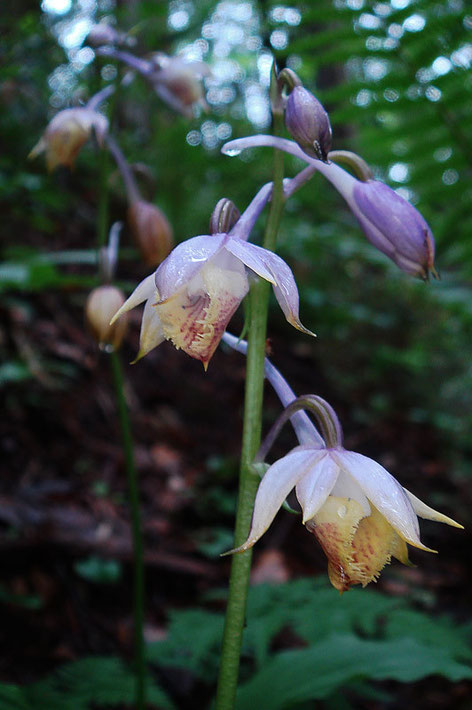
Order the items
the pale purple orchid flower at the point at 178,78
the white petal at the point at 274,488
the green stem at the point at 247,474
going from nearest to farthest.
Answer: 1. the white petal at the point at 274,488
2. the green stem at the point at 247,474
3. the pale purple orchid flower at the point at 178,78

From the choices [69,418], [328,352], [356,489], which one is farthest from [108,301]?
[328,352]

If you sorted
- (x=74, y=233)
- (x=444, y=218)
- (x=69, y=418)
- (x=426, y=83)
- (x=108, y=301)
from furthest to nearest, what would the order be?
(x=74, y=233)
(x=69, y=418)
(x=444, y=218)
(x=426, y=83)
(x=108, y=301)

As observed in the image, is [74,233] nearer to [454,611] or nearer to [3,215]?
[3,215]

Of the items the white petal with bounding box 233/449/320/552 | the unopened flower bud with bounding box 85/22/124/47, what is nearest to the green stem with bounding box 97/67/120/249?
the unopened flower bud with bounding box 85/22/124/47

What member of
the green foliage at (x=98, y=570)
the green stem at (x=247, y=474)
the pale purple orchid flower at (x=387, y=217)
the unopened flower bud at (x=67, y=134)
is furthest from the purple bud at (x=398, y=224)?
the green foliage at (x=98, y=570)

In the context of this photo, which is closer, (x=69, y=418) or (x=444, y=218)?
(x=444, y=218)

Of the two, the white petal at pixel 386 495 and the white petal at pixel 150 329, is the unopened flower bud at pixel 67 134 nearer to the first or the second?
the white petal at pixel 150 329
